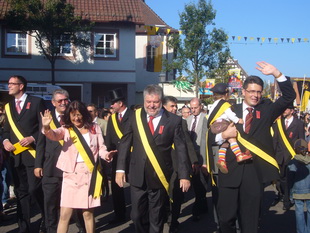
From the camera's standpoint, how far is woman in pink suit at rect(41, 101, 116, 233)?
17.4ft

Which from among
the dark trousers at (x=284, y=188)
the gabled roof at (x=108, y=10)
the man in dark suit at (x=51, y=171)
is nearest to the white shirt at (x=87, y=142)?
the man in dark suit at (x=51, y=171)

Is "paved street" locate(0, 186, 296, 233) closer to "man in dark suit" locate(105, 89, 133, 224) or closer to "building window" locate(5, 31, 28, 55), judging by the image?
"man in dark suit" locate(105, 89, 133, 224)

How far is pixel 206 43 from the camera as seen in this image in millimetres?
26562

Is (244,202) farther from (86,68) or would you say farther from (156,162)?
(86,68)

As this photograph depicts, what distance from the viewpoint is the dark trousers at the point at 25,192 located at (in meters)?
6.31

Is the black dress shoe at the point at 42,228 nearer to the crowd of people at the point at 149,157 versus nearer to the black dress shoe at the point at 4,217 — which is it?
the crowd of people at the point at 149,157

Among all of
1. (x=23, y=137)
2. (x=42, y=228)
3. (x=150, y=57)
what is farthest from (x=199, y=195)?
(x=150, y=57)

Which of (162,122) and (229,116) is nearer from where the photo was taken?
(229,116)

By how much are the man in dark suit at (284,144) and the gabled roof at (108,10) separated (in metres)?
16.5

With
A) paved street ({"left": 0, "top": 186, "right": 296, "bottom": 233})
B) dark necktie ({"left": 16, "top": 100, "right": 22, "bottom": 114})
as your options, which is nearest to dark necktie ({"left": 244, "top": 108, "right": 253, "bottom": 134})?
paved street ({"left": 0, "top": 186, "right": 296, "bottom": 233})

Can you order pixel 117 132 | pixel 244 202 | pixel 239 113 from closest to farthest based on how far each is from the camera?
pixel 244 202 < pixel 239 113 < pixel 117 132

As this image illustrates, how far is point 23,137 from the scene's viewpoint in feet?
20.5

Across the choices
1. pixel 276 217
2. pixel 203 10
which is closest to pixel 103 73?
pixel 203 10

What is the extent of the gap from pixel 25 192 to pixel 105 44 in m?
19.5
